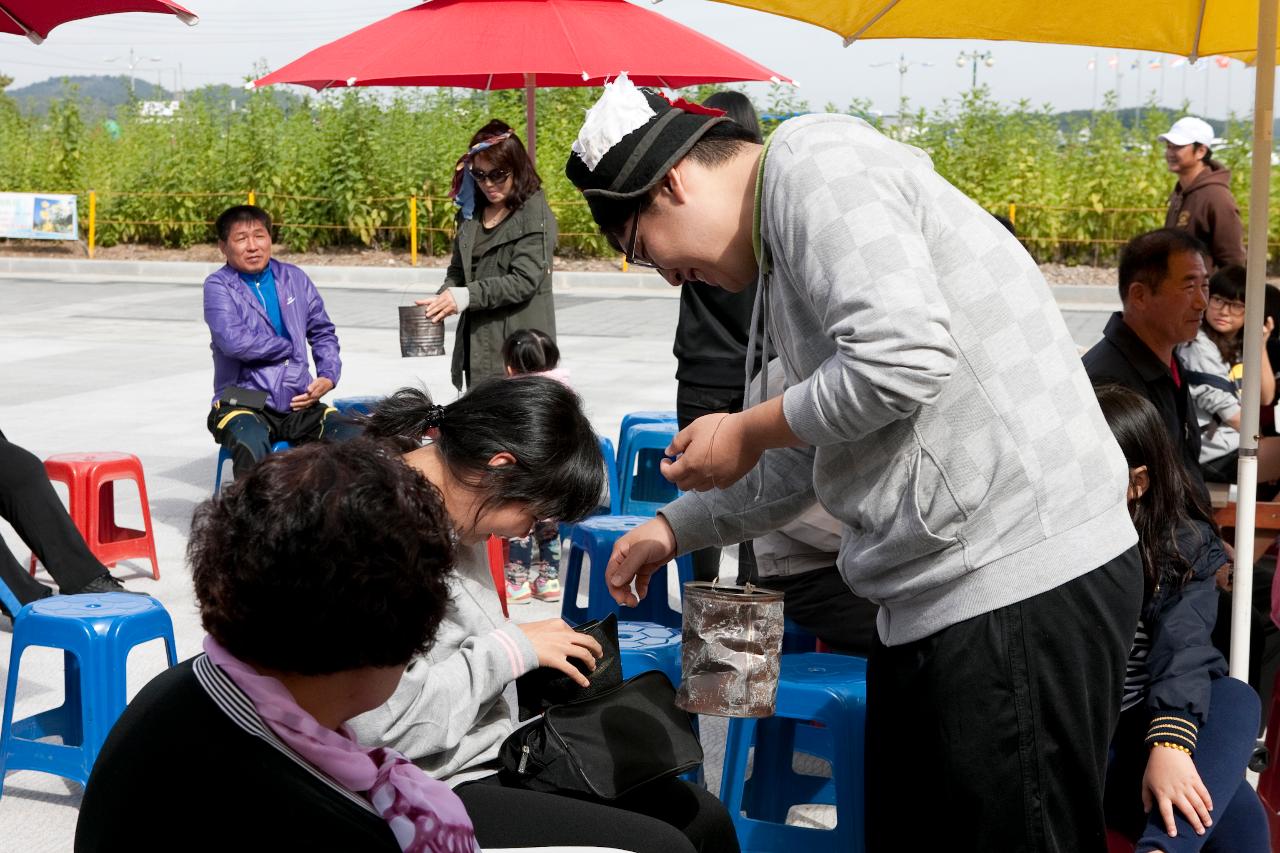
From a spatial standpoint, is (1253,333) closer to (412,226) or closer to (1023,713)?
(1023,713)

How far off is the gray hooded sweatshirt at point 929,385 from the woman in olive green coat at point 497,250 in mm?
3766

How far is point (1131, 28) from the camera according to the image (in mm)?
3619

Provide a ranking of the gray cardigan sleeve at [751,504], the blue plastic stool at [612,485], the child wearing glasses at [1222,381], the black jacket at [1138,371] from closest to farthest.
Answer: the gray cardigan sleeve at [751,504]
the black jacket at [1138,371]
the child wearing glasses at [1222,381]
the blue plastic stool at [612,485]

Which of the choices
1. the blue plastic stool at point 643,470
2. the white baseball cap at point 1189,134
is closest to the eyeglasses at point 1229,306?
the blue plastic stool at point 643,470

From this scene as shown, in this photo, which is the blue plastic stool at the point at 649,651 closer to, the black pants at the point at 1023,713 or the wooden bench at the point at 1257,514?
the black pants at the point at 1023,713

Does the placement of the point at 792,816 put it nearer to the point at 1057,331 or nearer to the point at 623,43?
the point at 1057,331

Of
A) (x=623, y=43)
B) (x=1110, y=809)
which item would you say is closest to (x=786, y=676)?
(x=1110, y=809)

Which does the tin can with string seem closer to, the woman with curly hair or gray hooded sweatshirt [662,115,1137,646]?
gray hooded sweatshirt [662,115,1137,646]

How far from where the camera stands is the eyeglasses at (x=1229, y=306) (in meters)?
5.30

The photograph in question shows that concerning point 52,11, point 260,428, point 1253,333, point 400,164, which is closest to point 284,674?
point 1253,333

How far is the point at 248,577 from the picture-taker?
1.37 meters

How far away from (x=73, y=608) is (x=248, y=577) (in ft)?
7.79

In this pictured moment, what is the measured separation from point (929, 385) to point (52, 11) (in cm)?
408

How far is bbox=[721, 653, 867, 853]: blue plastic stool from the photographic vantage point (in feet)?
9.41
